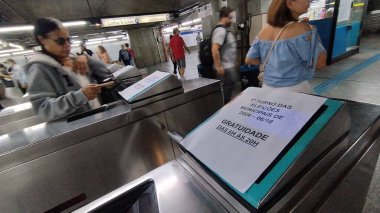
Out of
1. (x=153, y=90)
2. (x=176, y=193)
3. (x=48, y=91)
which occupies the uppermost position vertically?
(x=48, y=91)

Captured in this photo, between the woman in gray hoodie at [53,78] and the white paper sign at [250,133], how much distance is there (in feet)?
2.98

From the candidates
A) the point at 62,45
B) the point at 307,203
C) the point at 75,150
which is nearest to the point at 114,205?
the point at 307,203

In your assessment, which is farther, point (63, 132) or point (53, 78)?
point (53, 78)

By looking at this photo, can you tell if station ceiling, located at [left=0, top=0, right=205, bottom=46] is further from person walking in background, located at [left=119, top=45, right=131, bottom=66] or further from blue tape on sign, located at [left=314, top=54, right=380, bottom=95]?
blue tape on sign, located at [left=314, top=54, right=380, bottom=95]

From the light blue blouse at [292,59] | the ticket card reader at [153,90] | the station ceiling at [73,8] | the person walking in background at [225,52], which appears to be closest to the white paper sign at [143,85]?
the ticket card reader at [153,90]

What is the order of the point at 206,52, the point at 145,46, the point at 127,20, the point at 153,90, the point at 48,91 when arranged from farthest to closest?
the point at 145,46
the point at 127,20
the point at 206,52
the point at 153,90
the point at 48,91

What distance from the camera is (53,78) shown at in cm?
128

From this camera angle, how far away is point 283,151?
0.48 metres

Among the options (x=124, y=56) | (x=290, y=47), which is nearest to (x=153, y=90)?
(x=290, y=47)

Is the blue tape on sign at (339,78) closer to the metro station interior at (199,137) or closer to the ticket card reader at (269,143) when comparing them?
the metro station interior at (199,137)

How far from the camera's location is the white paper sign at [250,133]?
49 cm

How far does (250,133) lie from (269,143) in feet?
0.21

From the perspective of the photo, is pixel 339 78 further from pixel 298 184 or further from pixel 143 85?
pixel 298 184

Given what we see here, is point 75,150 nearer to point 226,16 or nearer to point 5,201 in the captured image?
point 5,201
